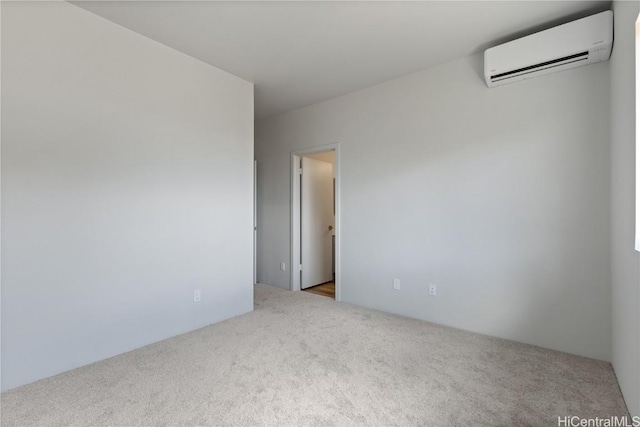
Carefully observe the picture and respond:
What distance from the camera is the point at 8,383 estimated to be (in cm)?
183

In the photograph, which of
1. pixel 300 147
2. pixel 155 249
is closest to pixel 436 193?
pixel 300 147

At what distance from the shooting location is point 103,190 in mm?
2205

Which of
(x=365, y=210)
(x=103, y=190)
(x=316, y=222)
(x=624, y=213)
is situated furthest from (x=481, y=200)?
(x=103, y=190)

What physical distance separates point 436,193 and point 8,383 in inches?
138

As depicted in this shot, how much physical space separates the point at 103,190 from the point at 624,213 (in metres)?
3.43

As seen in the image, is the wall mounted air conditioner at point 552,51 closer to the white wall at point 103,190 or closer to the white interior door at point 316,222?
the white wall at point 103,190

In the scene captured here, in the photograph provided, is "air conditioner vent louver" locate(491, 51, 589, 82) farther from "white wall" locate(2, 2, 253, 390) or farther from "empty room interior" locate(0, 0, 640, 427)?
"white wall" locate(2, 2, 253, 390)

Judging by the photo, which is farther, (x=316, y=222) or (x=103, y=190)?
(x=316, y=222)

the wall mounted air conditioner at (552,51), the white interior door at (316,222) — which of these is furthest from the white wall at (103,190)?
the wall mounted air conditioner at (552,51)

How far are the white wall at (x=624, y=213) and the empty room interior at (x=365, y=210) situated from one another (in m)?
0.03

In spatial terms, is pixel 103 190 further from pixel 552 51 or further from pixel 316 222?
pixel 552 51

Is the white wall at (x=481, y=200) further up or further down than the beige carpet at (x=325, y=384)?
further up

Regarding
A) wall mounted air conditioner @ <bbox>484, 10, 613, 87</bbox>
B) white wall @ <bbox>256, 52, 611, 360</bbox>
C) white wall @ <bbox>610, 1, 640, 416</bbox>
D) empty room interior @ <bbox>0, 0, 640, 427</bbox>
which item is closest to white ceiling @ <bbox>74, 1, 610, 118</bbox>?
empty room interior @ <bbox>0, 0, 640, 427</bbox>

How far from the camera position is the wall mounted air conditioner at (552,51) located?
2.00 metres
